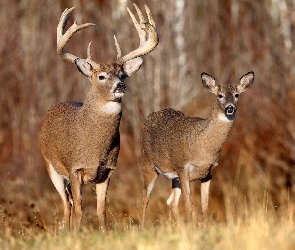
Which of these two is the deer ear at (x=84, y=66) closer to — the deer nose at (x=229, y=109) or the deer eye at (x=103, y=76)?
the deer eye at (x=103, y=76)

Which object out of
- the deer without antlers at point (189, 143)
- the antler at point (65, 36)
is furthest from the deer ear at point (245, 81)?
the antler at point (65, 36)

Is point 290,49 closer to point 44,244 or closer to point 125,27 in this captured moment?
point 125,27

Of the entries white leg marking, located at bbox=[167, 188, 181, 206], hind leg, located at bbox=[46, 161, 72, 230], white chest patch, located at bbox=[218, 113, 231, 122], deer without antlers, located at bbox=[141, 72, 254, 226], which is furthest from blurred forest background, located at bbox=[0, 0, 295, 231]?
white chest patch, located at bbox=[218, 113, 231, 122]

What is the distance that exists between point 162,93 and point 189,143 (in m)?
6.57

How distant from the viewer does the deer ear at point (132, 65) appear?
10023 millimetres

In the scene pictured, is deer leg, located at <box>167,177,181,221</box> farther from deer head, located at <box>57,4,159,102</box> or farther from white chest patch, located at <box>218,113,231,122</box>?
deer head, located at <box>57,4,159,102</box>

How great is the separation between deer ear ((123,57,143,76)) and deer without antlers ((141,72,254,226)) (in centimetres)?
90

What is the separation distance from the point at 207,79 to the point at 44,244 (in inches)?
161

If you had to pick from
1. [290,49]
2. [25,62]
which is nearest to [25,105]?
[25,62]

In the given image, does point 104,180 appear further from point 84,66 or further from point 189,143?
point 84,66

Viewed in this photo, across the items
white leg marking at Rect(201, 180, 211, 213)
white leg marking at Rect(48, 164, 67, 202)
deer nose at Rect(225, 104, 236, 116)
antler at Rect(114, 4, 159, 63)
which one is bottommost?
white leg marking at Rect(201, 180, 211, 213)

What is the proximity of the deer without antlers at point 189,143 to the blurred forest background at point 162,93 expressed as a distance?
144 centimetres

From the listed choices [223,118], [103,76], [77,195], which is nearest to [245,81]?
[223,118]

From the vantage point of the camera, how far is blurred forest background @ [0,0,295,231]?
566 inches
